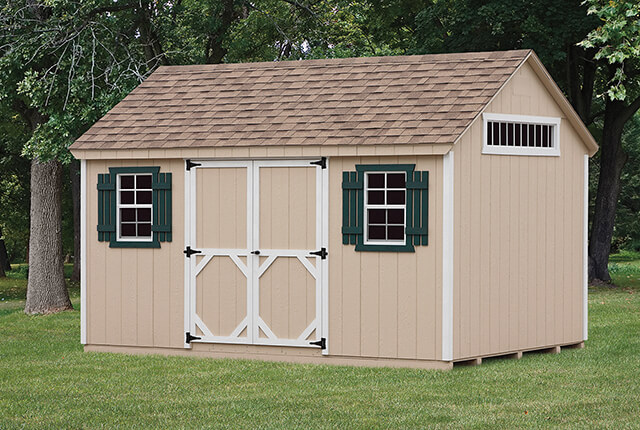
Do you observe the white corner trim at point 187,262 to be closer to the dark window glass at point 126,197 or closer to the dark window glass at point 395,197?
the dark window glass at point 126,197

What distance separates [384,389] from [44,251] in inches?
448

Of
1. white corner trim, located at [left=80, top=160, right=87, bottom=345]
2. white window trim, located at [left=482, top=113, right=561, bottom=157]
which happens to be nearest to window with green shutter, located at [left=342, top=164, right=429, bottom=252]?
white window trim, located at [left=482, top=113, right=561, bottom=157]

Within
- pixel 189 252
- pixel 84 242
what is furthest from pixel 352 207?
pixel 84 242

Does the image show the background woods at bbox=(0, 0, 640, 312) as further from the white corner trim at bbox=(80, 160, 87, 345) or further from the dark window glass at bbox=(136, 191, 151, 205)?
the dark window glass at bbox=(136, 191, 151, 205)

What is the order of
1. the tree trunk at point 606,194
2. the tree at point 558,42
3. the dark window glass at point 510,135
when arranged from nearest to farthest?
the dark window glass at point 510,135, the tree at point 558,42, the tree trunk at point 606,194

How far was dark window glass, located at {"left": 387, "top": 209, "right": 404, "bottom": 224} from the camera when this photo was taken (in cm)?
1234

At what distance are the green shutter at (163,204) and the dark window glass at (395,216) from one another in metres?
2.73

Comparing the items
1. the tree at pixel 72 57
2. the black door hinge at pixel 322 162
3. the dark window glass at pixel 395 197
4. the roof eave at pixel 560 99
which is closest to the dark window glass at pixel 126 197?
the black door hinge at pixel 322 162

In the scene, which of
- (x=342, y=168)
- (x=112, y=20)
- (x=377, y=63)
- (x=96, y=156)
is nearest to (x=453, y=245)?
(x=342, y=168)

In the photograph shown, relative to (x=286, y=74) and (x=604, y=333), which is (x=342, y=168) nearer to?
(x=286, y=74)

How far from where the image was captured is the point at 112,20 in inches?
802

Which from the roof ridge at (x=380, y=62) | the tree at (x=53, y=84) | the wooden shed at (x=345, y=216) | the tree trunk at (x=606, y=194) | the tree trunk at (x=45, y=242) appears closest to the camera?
the wooden shed at (x=345, y=216)

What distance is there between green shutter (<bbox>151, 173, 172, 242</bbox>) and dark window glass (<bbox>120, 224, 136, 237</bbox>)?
15.8 inches

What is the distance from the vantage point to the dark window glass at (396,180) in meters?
12.3
